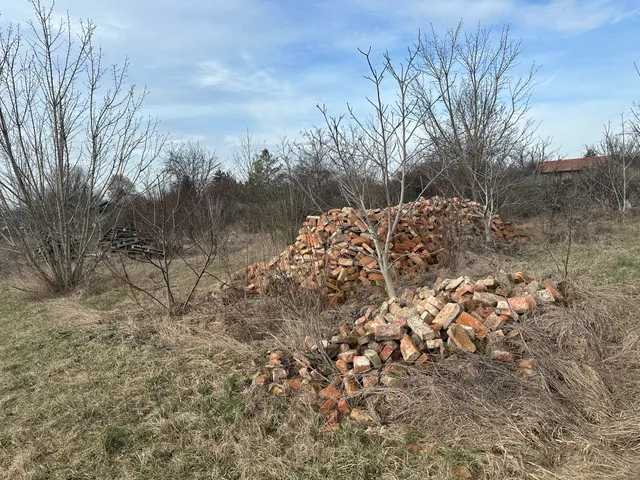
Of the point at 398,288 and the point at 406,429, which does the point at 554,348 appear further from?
the point at 398,288

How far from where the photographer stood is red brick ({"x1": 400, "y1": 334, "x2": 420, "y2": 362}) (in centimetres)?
290

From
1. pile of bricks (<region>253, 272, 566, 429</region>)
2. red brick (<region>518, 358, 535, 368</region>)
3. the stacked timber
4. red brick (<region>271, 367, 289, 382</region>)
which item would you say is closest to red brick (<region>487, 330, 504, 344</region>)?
pile of bricks (<region>253, 272, 566, 429</region>)

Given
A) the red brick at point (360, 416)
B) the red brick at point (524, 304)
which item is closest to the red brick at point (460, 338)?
the red brick at point (524, 304)

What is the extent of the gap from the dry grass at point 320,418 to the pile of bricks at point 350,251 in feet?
6.62

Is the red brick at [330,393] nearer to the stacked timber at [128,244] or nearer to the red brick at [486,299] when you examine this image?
the red brick at [486,299]

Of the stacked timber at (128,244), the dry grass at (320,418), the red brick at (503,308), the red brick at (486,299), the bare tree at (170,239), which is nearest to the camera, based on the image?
the dry grass at (320,418)

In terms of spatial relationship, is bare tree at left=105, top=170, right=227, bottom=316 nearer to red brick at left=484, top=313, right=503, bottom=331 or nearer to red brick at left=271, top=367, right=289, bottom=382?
red brick at left=271, top=367, right=289, bottom=382

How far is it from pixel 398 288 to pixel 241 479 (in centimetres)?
397

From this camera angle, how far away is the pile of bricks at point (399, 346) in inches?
110

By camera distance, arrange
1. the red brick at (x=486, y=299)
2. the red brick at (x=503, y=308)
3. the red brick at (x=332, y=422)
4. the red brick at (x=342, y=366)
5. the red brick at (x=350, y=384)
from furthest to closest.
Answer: the red brick at (x=486, y=299), the red brick at (x=503, y=308), the red brick at (x=342, y=366), the red brick at (x=350, y=384), the red brick at (x=332, y=422)

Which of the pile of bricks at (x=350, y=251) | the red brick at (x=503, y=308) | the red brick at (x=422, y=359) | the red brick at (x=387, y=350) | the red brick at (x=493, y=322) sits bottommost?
the red brick at (x=422, y=359)

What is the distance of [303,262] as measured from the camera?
6.72 meters

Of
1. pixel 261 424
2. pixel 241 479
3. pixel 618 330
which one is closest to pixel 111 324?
pixel 261 424

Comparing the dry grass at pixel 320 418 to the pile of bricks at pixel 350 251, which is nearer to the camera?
the dry grass at pixel 320 418
